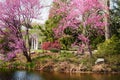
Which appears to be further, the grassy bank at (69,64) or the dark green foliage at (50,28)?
the dark green foliage at (50,28)

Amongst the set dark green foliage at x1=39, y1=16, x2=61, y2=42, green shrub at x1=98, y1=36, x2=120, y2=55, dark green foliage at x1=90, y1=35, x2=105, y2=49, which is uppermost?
dark green foliage at x1=39, y1=16, x2=61, y2=42

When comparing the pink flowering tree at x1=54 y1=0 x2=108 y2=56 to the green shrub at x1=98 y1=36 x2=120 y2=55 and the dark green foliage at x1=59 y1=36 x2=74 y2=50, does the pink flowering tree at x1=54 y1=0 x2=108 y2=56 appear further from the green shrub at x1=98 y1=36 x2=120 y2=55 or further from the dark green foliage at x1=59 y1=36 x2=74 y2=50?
the dark green foliage at x1=59 y1=36 x2=74 y2=50

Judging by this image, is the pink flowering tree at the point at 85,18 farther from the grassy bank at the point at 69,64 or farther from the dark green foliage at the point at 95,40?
the dark green foliage at the point at 95,40

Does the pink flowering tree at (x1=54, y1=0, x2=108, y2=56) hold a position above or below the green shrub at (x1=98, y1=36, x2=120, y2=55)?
above

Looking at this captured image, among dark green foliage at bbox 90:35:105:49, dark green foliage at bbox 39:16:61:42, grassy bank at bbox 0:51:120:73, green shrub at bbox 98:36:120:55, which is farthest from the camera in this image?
dark green foliage at bbox 39:16:61:42

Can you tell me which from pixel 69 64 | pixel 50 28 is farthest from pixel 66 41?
pixel 69 64

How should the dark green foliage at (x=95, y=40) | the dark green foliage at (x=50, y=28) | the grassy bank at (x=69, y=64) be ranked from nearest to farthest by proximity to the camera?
the grassy bank at (x=69, y=64) < the dark green foliage at (x=95, y=40) < the dark green foliage at (x=50, y=28)

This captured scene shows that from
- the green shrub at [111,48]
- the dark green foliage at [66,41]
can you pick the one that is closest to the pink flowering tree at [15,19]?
the green shrub at [111,48]

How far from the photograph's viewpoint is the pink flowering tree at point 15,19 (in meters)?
25.0

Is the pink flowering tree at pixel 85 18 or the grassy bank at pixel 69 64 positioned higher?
the pink flowering tree at pixel 85 18

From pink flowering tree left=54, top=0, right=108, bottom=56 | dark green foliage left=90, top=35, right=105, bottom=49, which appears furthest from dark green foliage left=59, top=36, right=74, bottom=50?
pink flowering tree left=54, top=0, right=108, bottom=56

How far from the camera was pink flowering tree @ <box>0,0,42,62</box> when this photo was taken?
982 inches

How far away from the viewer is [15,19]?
25.3 m

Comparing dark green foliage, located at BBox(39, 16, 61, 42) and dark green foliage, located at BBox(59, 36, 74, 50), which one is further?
dark green foliage, located at BBox(39, 16, 61, 42)
